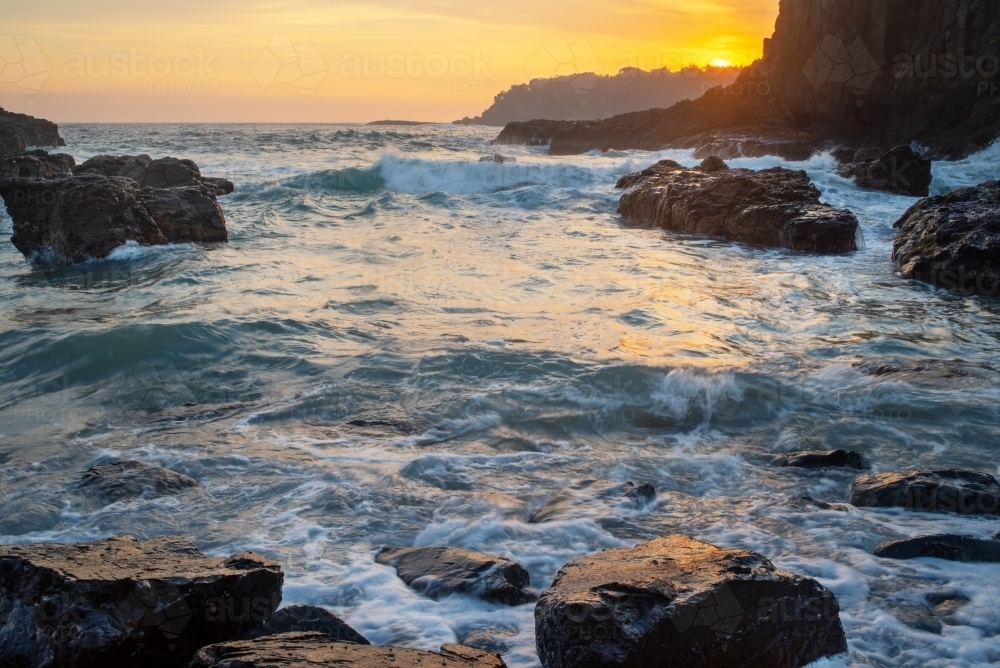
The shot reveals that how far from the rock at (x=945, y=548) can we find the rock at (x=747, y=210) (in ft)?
31.0

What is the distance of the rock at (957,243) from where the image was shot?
9695mm

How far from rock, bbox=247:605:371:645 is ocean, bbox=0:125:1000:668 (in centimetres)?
20

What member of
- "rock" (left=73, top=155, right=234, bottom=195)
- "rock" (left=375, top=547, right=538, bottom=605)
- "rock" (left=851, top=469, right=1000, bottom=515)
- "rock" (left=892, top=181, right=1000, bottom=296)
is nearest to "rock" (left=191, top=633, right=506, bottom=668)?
"rock" (left=375, top=547, right=538, bottom=605)

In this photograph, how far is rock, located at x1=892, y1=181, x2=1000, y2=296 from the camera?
9695 millimetres

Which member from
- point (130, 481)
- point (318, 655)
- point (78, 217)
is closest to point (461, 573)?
point (318, 655)

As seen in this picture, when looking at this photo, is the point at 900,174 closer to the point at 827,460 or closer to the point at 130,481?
the point at 827,460

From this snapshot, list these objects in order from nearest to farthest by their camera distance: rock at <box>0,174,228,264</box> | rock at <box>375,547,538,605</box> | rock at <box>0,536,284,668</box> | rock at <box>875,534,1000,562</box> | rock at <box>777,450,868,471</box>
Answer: rock at <box>0,536,284,668</box>
rock at <box>375,547,538,605</box>
rock at <box>875,534,1000,562</box>
rock at <box>777,450,868,471</box>
rock at <box>0,174,228,264</box>

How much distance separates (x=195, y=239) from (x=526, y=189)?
980 centimetres

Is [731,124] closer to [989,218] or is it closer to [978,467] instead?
[989,218]

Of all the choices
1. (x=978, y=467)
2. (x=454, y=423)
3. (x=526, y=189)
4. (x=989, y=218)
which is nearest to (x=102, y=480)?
(x=454, y=423)

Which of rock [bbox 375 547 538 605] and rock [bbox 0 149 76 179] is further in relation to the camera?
rock [bbox 0 149 76 179]

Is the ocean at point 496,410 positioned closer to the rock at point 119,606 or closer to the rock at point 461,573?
the rock at point 461,573

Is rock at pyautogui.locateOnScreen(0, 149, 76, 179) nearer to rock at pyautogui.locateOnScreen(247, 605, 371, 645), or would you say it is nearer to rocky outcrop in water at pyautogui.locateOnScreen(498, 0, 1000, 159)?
rock at pyautogui.locateOnScreen(247, 605, 371, 645)

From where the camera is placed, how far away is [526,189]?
2105 cm
